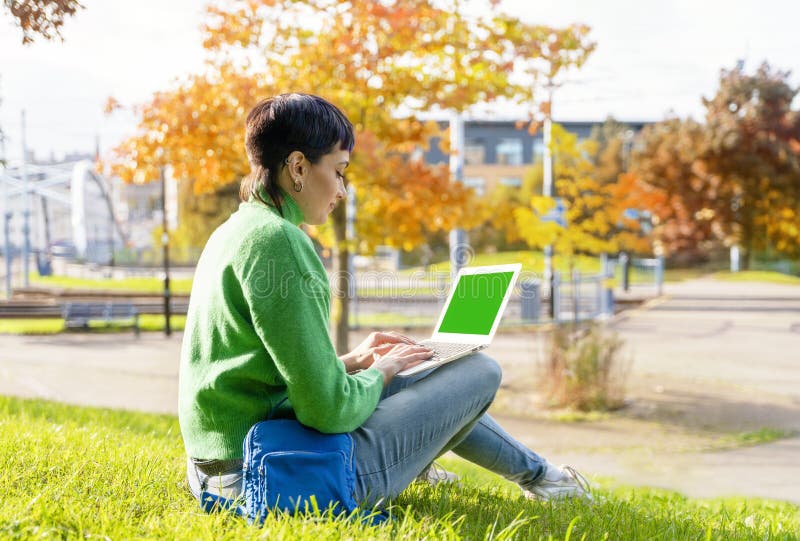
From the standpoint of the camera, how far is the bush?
8.64 meters

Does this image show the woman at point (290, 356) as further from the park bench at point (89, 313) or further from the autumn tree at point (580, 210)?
the park bench at point (89, 313)

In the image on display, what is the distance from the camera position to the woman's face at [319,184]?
2452 millimetres

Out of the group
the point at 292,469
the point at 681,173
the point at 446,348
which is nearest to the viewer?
the point at 292,469

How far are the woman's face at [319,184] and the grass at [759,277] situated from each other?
118 ft

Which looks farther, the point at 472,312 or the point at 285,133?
the point at 472,312

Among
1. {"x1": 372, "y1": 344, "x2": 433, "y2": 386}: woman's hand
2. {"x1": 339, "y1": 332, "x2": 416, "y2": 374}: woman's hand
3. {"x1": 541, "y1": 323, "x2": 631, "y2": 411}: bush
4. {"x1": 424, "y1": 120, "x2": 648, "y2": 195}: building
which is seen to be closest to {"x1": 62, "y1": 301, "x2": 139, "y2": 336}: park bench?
{"x1": 541, "y1": 323, "x2": 631, "y2": 411}: bush

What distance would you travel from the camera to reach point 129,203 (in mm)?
67312

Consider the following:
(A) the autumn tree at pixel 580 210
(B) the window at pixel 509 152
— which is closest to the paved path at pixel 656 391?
(A) the autumn tree at pixel 580 210

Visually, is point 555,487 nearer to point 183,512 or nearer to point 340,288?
point 183,512

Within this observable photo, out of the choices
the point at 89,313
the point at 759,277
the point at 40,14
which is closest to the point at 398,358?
the point at 40,14

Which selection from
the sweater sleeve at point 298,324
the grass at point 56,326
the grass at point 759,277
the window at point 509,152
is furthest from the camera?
the window at point 509,152

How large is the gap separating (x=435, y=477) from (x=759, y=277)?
3730 centimetres

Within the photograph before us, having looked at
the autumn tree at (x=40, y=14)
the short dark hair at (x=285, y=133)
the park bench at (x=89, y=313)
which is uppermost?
the autumn tree at (x=40, y=14)

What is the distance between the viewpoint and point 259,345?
227 centimetres
